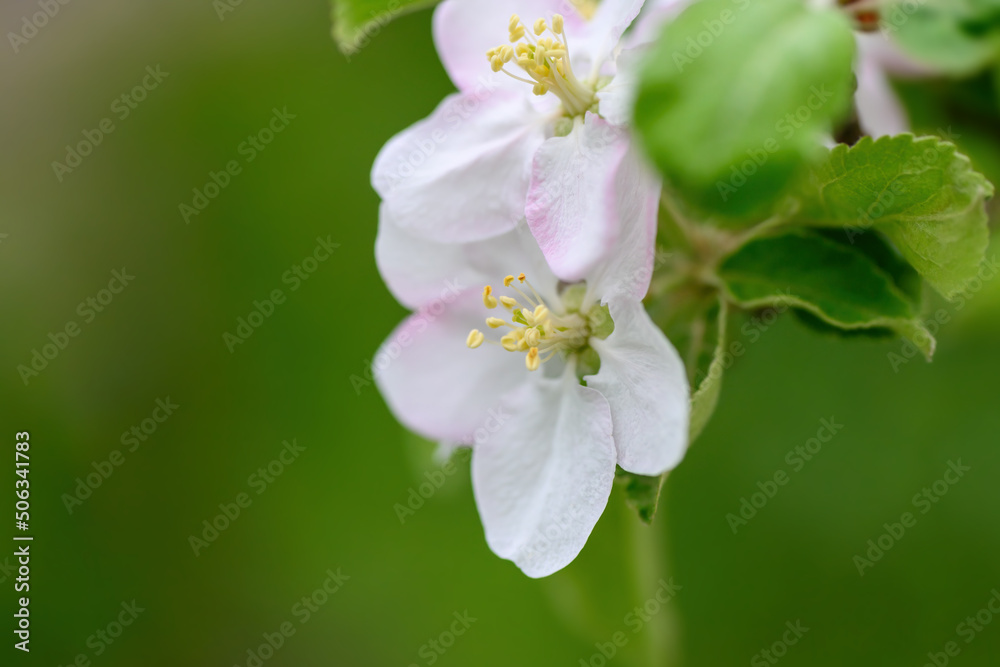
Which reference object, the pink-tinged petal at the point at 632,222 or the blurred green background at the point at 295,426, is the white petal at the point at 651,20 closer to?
the pink-tinged petal at the point at 632,222

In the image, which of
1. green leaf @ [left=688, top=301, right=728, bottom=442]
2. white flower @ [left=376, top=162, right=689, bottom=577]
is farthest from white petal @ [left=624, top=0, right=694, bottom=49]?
green leaf @ [left=688, top=301, right=728, bottom=442]

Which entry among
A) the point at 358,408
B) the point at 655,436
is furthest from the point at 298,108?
the point at 655,436

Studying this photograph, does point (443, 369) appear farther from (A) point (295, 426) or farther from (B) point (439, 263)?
(A) point (295, 426)

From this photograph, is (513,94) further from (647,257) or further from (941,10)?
(941,10)

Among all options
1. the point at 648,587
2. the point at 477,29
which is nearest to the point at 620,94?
the point at 477,29

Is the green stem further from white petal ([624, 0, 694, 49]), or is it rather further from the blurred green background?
the blurred green background

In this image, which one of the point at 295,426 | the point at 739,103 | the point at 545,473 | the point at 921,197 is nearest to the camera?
the point at 739,103
